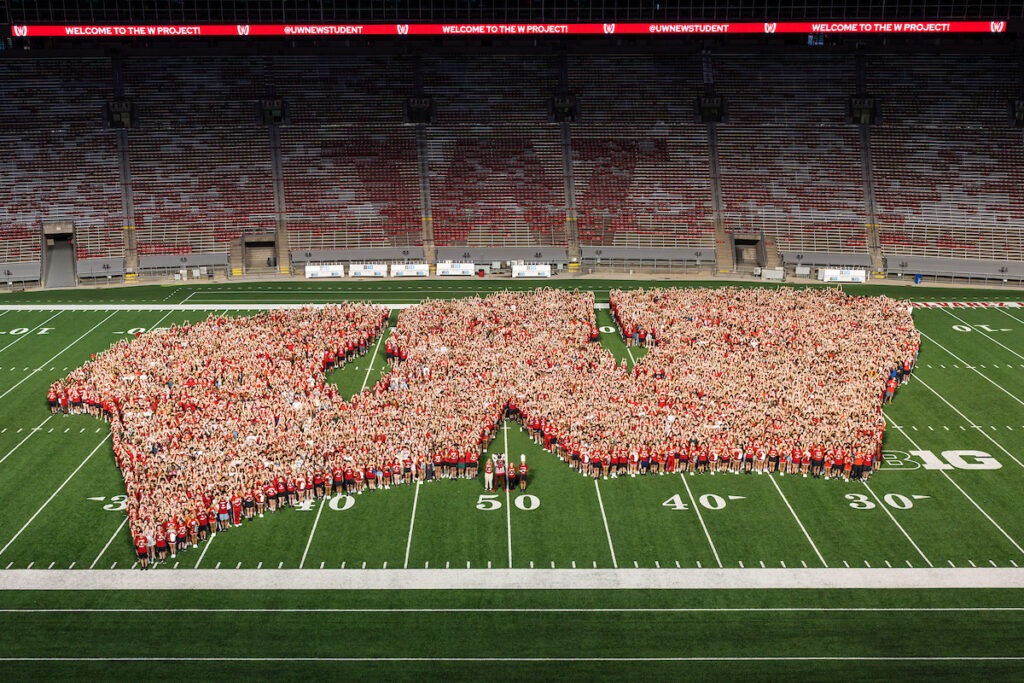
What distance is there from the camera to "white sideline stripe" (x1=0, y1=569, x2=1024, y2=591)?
21625 mm

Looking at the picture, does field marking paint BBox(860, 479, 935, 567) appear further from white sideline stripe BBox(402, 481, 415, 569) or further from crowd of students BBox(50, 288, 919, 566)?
white sideline stripe BBox(402, 481, 415, 569)

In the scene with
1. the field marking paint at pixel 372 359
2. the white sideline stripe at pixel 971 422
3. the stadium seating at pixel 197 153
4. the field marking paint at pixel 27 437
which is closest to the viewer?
the field marking paint at pixel 27 437

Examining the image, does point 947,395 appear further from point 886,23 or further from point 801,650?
point 886,23

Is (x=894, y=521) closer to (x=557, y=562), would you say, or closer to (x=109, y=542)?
(x=557, y=562)

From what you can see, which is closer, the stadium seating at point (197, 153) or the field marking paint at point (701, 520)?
the field marking paint at point (701, 520)

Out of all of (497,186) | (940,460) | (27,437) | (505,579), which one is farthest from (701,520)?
(497,186)

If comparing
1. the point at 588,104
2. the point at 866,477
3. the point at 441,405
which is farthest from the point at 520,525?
the point at 588,104

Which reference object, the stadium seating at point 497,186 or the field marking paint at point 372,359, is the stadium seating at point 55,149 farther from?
the field marking paint at point 372,359

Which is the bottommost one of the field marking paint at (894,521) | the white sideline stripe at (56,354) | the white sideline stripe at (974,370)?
the field marking paint at (894,521)

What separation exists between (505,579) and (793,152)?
43.7 meters

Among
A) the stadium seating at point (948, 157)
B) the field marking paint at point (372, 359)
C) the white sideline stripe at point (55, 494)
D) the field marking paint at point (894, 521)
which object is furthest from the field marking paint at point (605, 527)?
the stadium seating at point (948, 157)

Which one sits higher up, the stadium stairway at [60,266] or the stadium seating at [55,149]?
the stadium seating at [55,149]

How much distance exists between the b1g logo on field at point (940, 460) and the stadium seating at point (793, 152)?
26.7m

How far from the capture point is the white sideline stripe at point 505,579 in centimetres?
2162
